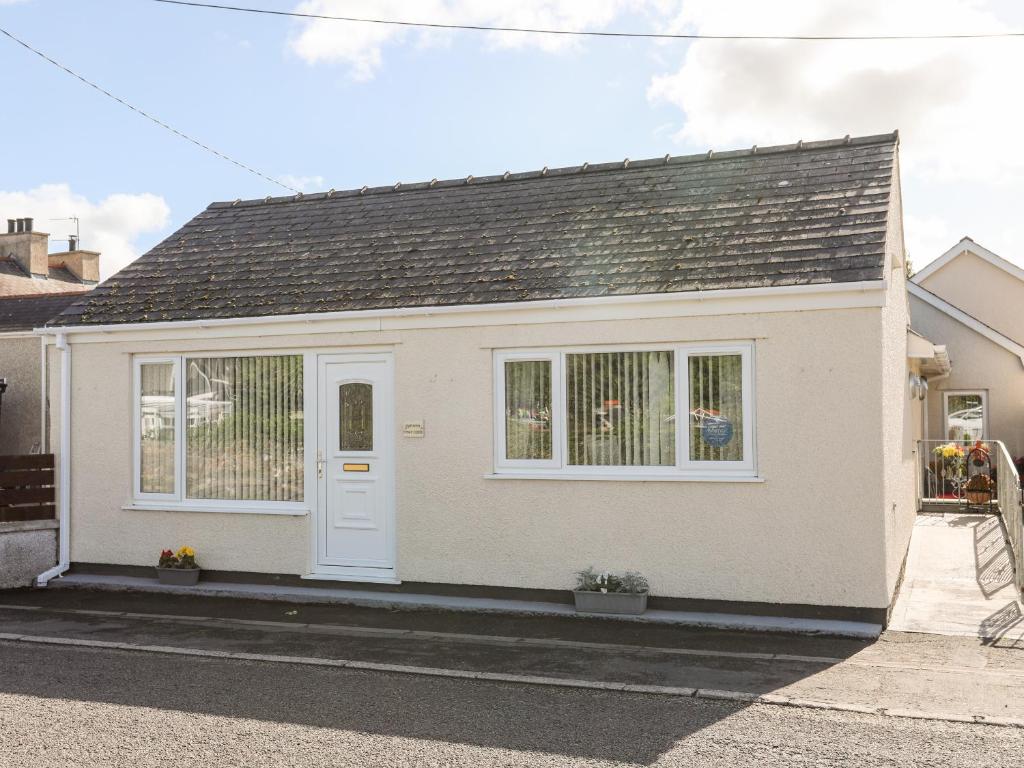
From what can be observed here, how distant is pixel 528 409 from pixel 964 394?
16.9 metres

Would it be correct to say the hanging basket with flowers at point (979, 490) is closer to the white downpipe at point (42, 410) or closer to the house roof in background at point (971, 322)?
the house roof in background at point (971, 322)

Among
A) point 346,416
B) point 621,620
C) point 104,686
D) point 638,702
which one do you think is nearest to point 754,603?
point 621,620

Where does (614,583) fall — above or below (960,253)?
below

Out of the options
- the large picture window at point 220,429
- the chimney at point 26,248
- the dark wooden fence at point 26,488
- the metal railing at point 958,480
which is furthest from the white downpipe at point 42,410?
the chimney at point 26,248

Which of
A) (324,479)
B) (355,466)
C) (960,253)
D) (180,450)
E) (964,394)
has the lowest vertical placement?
(324,479)

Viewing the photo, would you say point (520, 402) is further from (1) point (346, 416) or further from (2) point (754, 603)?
(2) point (754, 603)

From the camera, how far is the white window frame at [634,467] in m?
9.28

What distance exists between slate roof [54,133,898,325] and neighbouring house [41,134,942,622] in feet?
0.13

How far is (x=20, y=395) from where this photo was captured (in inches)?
703

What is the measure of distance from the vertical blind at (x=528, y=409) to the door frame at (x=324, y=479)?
4.34 ft

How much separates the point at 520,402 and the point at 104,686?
4.71m

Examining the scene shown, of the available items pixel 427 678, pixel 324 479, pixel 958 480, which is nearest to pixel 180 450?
pixel 324 479

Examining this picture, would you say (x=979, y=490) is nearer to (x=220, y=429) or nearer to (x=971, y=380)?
(x=971, y=380)

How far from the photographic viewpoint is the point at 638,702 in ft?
21.5
